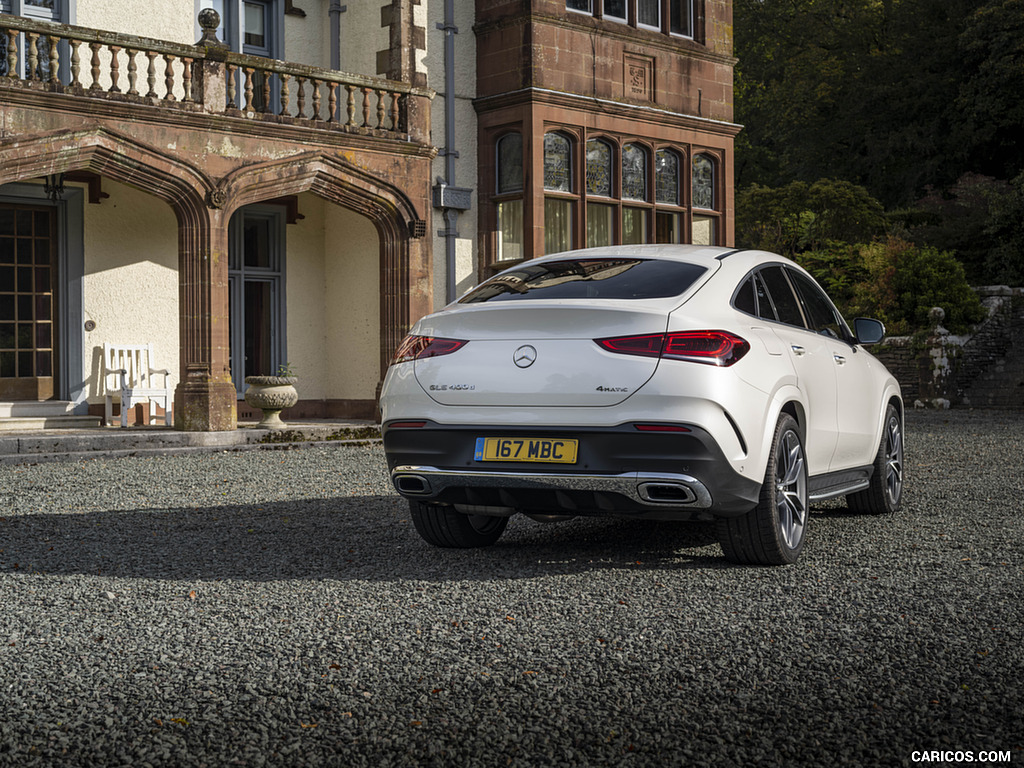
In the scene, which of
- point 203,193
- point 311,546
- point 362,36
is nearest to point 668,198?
point 362,36

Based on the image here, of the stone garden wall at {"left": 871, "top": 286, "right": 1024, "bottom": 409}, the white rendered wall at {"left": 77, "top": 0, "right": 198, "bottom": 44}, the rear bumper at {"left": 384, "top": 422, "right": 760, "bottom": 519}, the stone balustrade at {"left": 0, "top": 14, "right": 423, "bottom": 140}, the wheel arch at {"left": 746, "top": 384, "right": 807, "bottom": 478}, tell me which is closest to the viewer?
the rear bumper at {"left": 384, "top": 422, "right": 760, "bottom": 519}

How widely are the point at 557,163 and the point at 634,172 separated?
5.78 ft

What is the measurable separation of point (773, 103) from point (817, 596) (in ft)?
136

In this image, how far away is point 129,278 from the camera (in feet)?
58.2

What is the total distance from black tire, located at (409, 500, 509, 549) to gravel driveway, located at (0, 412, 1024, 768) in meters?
0.09

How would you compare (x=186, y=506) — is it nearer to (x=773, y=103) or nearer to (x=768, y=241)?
(x=768, y=241)

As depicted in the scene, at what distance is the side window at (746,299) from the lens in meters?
6.05

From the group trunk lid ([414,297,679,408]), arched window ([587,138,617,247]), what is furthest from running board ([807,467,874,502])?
arched window ([587,138,617,247])

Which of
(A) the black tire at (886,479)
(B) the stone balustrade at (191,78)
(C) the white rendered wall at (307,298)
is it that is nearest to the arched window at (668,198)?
(B) the stone balustrade at (191,78)

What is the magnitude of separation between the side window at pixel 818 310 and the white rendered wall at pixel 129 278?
41.5 ft

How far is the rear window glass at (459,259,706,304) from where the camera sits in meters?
5.99

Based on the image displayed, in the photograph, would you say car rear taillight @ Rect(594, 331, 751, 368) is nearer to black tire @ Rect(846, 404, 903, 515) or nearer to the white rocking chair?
black tire @ Rect(846, 404, 903, 515)

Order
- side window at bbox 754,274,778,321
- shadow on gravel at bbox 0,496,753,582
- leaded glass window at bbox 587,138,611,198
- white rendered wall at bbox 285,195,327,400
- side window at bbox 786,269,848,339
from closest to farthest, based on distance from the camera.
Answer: shadow on gravel at bbox 0,496,753,582
side window at bbox 754,274,778,321
side window at bbox 786,269,848,339
white rendered wall at bbox 285,195,327,400
leaded glass window at bbox 587,138,611,198

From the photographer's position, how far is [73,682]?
3.92 meters
